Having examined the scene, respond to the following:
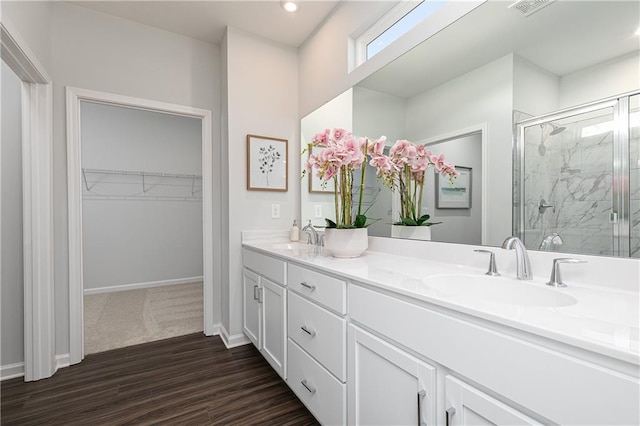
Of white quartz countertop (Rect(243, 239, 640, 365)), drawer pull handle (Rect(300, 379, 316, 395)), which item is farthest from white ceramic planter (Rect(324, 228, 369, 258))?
drawer pull handle (Rect(300, 379, 316, 395))

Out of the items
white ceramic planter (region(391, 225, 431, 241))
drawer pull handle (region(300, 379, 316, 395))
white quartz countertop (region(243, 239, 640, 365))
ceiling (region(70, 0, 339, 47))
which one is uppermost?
ceiling (region(70, 0, 339, 47))

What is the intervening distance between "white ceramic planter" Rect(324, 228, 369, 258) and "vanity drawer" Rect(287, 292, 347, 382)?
0.32 meters

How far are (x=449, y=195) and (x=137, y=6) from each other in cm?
259

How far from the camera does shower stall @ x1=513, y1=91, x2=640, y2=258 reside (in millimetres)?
879

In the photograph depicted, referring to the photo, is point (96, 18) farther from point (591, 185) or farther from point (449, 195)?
point (591, 185)

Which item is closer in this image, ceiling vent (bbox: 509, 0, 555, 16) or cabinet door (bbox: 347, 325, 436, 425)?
cabinet door (bbox: 347, 325, 436, 425)

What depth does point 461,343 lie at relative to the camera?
2.44 feet

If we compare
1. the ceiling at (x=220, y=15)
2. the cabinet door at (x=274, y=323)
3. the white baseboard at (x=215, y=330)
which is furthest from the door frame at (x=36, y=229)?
the cabinet door at (x=274, y=323)

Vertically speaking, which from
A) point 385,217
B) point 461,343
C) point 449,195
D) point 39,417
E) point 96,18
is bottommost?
point 39,417

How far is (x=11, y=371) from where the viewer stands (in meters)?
1.92

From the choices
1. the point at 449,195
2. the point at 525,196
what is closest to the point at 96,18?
the point at 449,195

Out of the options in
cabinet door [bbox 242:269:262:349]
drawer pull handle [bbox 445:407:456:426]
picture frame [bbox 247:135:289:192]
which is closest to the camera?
drawer pull handle [bbox 445:407:456:426]

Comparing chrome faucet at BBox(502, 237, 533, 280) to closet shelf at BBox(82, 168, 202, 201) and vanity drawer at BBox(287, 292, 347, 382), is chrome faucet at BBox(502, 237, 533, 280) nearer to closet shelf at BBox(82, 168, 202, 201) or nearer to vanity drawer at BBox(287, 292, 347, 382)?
vanity drawer at BBox(287, 292, 347, 382)

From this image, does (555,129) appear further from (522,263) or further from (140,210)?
(140,210)
